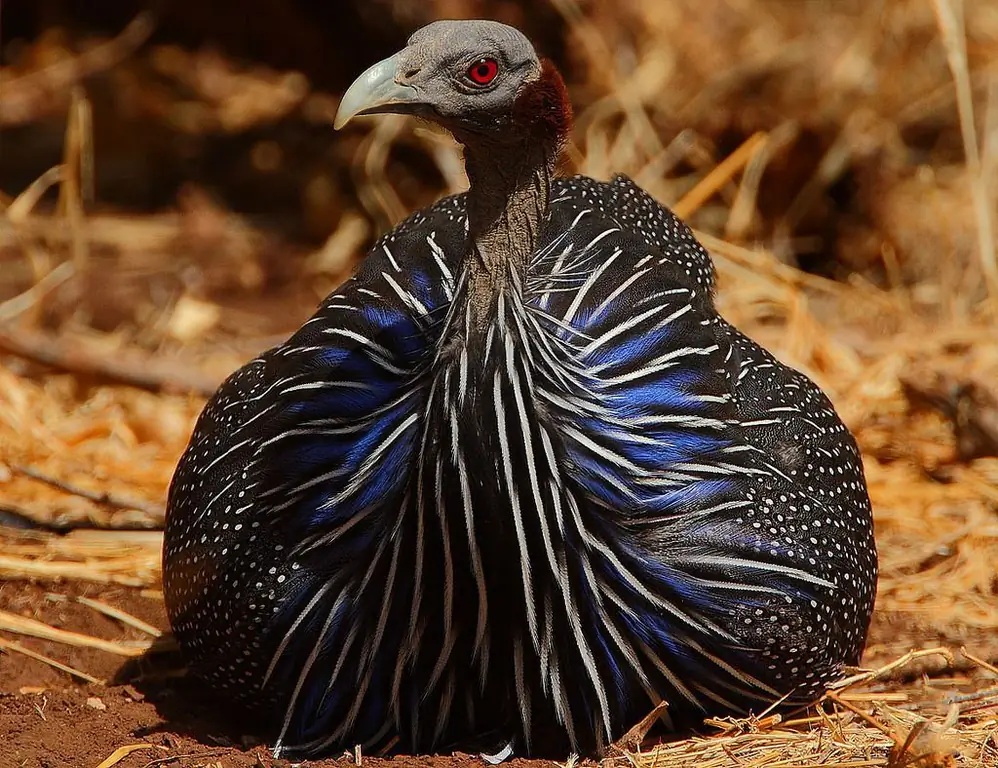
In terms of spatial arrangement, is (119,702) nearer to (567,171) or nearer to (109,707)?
(109,707)

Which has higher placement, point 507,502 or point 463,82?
point 463,82

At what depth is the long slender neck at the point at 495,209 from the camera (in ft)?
9.79

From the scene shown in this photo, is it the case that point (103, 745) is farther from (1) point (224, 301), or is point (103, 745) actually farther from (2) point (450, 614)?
(1) point (224, 301)

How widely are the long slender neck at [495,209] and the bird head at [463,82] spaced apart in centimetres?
5

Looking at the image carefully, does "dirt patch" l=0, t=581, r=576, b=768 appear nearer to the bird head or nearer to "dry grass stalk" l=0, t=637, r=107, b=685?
"dry grass stalk" l=0, t=637, r=107, b=685

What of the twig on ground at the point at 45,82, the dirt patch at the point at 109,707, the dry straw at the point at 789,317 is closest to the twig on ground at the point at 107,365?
the dry straw at the point at 789,317

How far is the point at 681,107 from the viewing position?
7.45m

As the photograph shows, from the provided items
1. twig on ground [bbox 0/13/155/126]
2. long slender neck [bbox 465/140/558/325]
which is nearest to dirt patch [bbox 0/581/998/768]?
long slender neck [bbox 465/140/558/325]

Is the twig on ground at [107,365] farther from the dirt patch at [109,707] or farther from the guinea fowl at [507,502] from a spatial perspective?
the guinea fowl at [507,502]

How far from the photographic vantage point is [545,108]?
2971mm

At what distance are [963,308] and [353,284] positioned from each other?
3.83 metres

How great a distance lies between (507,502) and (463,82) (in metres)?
0.89

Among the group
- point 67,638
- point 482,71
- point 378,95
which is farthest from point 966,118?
point 67,638

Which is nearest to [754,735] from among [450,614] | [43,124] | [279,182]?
[450,614]
